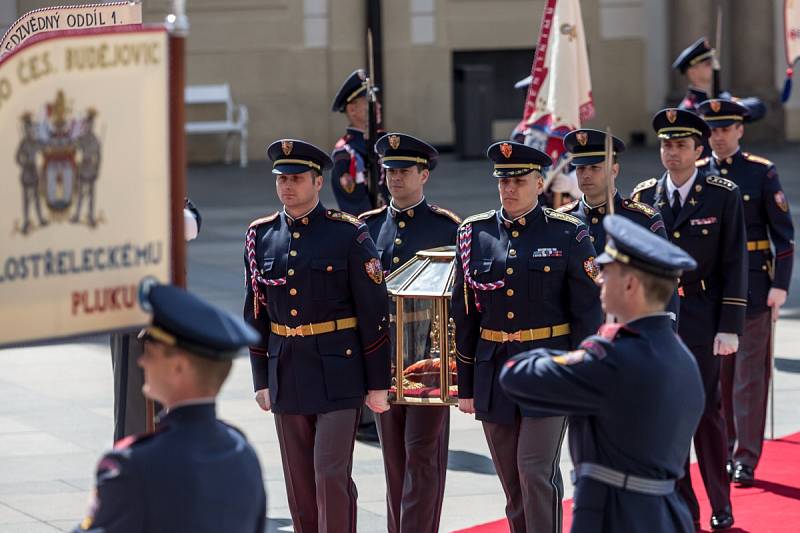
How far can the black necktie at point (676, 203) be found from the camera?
7.90 m

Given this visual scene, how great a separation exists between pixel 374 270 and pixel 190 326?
3018mm

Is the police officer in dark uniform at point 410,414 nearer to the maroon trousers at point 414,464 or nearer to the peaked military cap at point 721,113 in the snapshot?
the maroon trousers at point 414,464

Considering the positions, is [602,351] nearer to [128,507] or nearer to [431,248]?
[128,507]

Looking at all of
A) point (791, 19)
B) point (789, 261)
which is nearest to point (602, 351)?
point (789, 261)

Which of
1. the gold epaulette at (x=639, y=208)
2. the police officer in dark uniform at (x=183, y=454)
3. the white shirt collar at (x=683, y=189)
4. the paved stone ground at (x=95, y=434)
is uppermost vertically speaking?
the white shirt collar at (x=683, y=189)

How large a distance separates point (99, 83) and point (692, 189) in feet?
15.1

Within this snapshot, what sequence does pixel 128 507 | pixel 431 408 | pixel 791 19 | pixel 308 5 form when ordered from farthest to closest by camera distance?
pixel 308 5, pixel 791 19, pixel 431 408, pixel 128 507

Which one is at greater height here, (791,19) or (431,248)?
(791,19)

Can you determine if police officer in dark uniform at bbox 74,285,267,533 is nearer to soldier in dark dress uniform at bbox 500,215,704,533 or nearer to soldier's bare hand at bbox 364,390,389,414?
soldier in dark dress uniform at bbox 500,215,704,533

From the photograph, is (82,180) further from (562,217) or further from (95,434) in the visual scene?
(95,434)

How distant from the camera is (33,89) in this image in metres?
3.66

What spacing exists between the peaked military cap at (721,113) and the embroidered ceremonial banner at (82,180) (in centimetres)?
525

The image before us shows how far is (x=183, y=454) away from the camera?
12.0 ft

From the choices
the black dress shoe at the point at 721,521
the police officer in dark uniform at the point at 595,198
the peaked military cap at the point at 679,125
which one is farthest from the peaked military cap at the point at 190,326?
the peaked military cap at the point at 679,125
